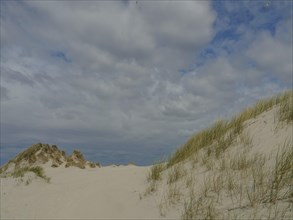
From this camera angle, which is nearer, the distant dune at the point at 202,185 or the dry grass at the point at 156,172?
the distant dune at the point at 202,185

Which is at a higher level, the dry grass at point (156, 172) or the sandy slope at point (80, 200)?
the dry grass at point (156, 172)

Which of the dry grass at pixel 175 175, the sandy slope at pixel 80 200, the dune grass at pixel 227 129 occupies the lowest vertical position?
the sandy slope at pixel 80 200

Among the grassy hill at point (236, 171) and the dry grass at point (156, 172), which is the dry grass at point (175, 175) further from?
the dry grass at point (156, 172)

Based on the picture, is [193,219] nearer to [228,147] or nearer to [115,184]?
[115,184]

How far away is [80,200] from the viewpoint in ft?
19.7

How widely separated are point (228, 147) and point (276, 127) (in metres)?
0.99

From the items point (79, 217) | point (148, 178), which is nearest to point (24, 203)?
point (79, 217)

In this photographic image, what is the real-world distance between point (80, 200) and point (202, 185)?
1936 millimetres

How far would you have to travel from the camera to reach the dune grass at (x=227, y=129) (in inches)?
297

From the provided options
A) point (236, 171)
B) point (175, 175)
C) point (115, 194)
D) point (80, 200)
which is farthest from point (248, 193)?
point (80, 200)

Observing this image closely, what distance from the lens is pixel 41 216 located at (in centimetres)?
534

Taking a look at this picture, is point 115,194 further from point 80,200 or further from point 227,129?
point 227,129

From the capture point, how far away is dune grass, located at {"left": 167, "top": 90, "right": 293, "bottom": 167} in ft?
24.8

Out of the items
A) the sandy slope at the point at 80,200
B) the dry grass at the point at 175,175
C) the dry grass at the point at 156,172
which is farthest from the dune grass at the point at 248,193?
the dry grass at the point at 156,172
